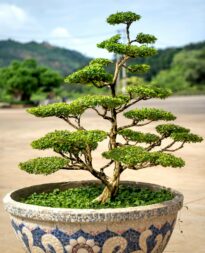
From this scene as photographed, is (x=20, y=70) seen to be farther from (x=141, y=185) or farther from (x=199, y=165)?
(x=141, y=185)

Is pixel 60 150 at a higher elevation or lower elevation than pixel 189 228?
higher

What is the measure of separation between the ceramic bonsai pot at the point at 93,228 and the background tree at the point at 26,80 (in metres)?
35.4

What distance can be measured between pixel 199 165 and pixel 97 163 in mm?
1753

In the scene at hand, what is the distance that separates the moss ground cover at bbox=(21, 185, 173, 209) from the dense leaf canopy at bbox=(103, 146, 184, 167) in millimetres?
295

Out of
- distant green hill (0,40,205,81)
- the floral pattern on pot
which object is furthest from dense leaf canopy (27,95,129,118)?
distant green hill (0,40,205,81)

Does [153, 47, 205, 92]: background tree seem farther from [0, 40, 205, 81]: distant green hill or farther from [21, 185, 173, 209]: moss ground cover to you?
[21, 185, 173, 209]: moss ground cover

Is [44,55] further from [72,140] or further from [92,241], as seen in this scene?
[92,241]

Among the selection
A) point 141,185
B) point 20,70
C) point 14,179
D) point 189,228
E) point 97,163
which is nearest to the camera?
point 141,185

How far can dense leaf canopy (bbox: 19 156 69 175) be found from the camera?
3180 mm

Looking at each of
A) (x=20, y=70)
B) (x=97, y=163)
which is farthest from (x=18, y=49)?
(x=97, y=163)

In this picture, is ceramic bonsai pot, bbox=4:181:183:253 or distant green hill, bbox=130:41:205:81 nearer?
ceramic bonsai pot, bbox=4:181:183:253

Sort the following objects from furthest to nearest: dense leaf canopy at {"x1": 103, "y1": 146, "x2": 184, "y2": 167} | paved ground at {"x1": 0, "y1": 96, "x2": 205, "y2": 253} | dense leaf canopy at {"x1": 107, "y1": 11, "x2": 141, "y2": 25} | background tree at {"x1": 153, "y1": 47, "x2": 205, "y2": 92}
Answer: background tree at {"x1": 153, "y1": 47, "x2": 205, "y2": 92}, paved ground at {"x1": 0, "y1": 96, "x2": 205, "y2": 253}, dense leaf canopy at {"x1": 107, "y1": 11, "x2": 141, "y2": 25}, dense leaf canopy at {"x1": 103, "y1": 146, "x2": 184, "y2": 167}

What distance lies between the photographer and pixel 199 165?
27.4ft

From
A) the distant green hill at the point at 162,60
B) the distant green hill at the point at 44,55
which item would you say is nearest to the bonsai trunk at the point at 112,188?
the distant green hill at the point at 162,60
